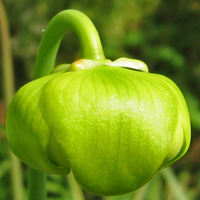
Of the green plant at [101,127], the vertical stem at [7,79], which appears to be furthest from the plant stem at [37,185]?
the vertical stem at [7,79]

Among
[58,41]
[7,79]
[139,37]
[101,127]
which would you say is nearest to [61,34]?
[58,41]

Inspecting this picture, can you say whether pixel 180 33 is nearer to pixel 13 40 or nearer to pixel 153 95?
pixel 13 40

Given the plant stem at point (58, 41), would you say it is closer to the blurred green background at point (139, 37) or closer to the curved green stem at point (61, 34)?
the curved green stem at point (61, 34)

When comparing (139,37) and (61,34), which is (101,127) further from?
(139,37)

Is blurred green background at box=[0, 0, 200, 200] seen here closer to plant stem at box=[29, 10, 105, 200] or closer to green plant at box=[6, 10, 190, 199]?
plant stem at box=[29, 10, 105, 200]

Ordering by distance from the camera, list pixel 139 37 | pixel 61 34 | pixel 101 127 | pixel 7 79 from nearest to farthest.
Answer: pixel 101 127 → pixel 61 34 → pixel 7 79 → pixel 139 37

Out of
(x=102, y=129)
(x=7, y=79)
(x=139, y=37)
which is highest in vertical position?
(x=102, y=129)
